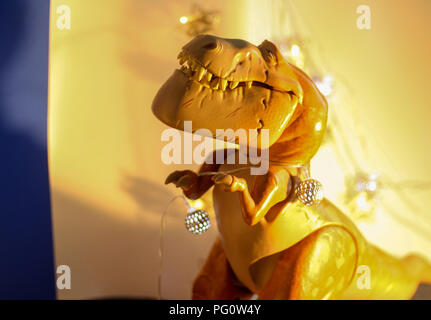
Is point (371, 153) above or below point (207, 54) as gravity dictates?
below

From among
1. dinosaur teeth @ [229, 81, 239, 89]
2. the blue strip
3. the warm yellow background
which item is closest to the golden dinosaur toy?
dinosaur teeth @ [229, 81, 239, 89]

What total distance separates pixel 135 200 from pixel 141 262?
229mm

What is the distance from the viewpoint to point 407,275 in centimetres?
122

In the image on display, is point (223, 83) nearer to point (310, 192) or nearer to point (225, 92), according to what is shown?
point (225, 92)

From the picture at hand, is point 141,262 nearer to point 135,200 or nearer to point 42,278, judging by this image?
point 135,200

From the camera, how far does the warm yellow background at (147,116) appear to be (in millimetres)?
1336

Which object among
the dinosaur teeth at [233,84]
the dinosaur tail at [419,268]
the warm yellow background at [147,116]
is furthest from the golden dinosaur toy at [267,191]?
the warm yellow background at [147,116]

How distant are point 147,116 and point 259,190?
2.21 feet

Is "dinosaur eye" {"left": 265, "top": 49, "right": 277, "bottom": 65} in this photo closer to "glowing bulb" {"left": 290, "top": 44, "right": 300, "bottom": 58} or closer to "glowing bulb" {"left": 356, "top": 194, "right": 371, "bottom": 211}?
"glowing bulb" {"left": 290, "top": 44, "right": 300, "bottom": 58}

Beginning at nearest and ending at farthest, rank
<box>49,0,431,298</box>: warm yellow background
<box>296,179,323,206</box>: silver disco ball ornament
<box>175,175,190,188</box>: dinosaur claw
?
<box>296,179,323,206</box>: silver disco ball ornament < <box>175,175,190,188</box>: dinosaur claw < <box>49,0,431,298</box>: warm yellow background

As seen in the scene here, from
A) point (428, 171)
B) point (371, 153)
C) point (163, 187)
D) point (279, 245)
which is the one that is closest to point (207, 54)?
point (279, 245)

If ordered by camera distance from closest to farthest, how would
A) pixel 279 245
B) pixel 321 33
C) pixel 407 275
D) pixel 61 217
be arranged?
pixel 279 245 < pixel 407 275 < pixel 61 217 < pixel 321 33

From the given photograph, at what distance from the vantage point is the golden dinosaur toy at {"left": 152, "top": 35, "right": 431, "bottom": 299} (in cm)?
81

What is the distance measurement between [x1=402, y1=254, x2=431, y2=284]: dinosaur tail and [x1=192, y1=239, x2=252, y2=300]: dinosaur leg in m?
0.54
